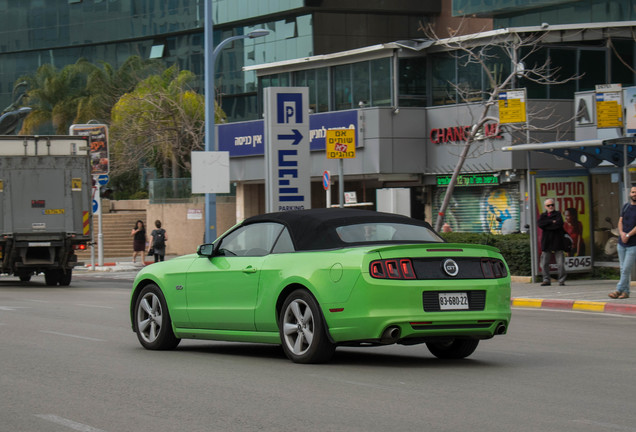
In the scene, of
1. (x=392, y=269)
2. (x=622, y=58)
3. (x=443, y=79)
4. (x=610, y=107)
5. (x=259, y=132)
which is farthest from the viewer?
(x=259, y=132)

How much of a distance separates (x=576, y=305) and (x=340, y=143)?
7.95 m

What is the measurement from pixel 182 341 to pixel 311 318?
4025mm

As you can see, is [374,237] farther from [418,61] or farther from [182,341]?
[418,61]

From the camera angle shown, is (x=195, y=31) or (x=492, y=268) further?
(x=195, y=31)

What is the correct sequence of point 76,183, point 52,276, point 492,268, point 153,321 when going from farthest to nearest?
point 52,276 < point 76,183 < point 153,321 < point 492,268

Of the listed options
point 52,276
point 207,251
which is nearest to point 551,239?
point 207,251

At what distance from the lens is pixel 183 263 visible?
12555 mm

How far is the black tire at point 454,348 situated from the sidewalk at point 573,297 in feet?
25.0

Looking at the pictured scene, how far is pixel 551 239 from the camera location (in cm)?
2366

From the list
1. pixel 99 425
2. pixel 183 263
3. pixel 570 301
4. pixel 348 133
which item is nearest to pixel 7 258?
pixel 348 133

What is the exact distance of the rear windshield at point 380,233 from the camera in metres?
11.3

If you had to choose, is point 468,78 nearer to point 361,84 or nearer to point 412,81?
point 412,81

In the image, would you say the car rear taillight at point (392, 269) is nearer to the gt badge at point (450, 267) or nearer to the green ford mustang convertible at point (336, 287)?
the green ford mustang convertible at point (336, 287)

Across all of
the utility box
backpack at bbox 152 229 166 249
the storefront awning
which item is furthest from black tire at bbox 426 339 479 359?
backpack at bbox 152 229 166 249
